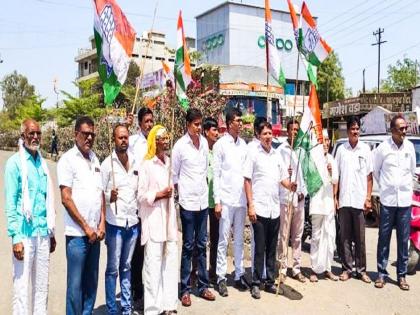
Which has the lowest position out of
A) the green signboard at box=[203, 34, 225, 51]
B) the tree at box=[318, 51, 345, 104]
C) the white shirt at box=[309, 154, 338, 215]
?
the white shirt at box=[309, 154, 338, 215]

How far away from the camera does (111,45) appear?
4.77 metres

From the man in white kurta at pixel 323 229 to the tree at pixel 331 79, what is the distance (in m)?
33.9

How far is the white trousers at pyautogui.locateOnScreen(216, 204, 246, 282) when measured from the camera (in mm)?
5492

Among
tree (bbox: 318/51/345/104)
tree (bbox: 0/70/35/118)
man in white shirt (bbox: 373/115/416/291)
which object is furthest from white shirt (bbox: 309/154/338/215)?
tree (bbox: 0/70/35/118)

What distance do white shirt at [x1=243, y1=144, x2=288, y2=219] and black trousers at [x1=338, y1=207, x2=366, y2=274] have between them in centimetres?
118

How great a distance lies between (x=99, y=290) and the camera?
561 centimetres

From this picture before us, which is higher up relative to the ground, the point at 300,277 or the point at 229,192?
the point at 229,192

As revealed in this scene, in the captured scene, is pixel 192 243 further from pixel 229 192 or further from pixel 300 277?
pixel 300 277

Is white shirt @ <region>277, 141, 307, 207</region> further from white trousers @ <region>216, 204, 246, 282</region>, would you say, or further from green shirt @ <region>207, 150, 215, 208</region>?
green shirt @ <region>207, 150, 215, 208</region>

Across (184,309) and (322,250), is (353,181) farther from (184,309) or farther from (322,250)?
(184,309)

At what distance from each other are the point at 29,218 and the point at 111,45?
190 centimetres

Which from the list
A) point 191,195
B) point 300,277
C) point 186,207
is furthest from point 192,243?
point 300,277

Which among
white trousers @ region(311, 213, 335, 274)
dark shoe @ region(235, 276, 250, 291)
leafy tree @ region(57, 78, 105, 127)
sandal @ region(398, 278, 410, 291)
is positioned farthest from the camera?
leafy tree @ region(57, 78, 105, 127)

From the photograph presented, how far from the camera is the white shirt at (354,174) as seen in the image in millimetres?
6008
